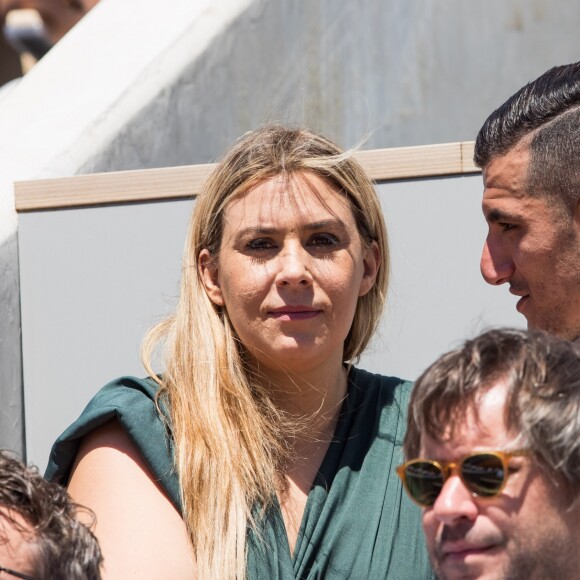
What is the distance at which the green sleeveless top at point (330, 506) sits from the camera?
98.3 inches

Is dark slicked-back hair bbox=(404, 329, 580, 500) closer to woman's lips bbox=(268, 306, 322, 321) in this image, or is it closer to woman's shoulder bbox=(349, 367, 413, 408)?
woman's lips bbox=(268, 306, 322, 321)

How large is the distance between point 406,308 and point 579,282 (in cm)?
73

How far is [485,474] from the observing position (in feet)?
5.50

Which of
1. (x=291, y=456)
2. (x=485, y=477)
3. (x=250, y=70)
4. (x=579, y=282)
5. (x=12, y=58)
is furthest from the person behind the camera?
(x=12, y=58)

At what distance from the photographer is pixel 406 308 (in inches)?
123

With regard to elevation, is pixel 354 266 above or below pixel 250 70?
below

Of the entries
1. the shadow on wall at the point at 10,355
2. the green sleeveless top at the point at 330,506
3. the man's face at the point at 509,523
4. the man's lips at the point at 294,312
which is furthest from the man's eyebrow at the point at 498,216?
the shadow on wall at the point at 10,355

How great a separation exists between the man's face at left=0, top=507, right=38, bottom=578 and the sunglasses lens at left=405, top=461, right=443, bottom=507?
0.52 m

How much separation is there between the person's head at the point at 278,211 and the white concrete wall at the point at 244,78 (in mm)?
876

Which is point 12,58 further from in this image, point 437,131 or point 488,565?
point 488,565

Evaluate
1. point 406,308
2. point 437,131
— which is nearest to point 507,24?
point 437,131

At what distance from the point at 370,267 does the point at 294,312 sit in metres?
0.28

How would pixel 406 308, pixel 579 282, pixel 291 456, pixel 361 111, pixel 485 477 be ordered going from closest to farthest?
pixel 485 477
pixel 579 282
pixel 291 456
pixel 406 308
pixel 361 111

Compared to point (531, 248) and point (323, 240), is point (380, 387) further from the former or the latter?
point (531, 248)
